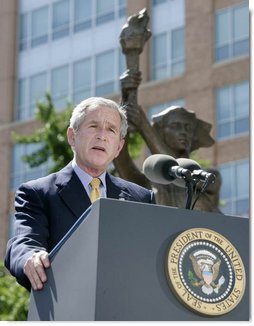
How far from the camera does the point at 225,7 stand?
139 feet

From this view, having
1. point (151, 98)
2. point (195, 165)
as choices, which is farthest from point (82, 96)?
point (195, 165)

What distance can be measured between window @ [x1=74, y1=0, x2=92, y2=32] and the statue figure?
35.2 meters

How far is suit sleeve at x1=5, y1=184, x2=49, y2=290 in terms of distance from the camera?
17.2 feet

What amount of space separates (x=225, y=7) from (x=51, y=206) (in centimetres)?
3741

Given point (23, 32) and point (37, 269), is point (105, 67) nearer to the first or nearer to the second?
point (23, 32)

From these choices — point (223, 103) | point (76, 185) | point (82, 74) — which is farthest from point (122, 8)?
point (76, 185)

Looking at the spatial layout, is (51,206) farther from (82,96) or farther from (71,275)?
(82,96)

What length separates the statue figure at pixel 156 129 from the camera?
396 inches

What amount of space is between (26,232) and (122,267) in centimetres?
88

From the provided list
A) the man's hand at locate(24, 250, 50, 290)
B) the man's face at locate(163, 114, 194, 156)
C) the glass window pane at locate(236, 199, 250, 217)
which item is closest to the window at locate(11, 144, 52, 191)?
the glass window pane at locate(236, 199, 250, 217)

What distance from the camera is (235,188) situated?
38.9 metres

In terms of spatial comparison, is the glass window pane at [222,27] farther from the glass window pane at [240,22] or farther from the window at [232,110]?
the window at [232,110]

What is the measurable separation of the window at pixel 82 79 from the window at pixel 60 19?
1878mm

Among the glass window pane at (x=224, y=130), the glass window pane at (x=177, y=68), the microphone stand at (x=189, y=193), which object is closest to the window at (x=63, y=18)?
the glass window pane at (x=177, y=68)
